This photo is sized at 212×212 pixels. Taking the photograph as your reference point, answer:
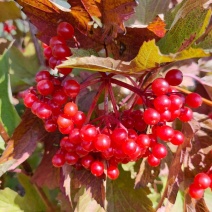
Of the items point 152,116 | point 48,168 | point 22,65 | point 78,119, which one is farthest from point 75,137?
point 22,65

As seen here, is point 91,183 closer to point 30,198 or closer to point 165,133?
point 165,133

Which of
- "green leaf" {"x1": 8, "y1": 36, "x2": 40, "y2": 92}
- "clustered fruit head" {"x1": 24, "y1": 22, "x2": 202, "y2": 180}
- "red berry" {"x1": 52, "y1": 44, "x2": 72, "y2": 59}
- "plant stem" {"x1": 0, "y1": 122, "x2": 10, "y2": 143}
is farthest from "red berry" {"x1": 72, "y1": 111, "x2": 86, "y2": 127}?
"green leaf" {"x1": 8, "y1": 36, "x2": 40, "y2": 92}

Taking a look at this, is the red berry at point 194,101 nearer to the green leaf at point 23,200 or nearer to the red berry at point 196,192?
the red berry at point 196,192

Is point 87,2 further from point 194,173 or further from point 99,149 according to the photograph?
point 194,173

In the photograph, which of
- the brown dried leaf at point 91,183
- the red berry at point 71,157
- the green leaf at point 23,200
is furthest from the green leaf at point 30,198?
the red berry at point 71,157

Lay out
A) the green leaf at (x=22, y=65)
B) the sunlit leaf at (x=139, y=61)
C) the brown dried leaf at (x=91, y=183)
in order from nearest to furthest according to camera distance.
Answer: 1. the sunlit leaf at (x=139, y=61)
2. the brown dried leaf at (x=91, y=183)
3. the green leaf at (x=22, y=65)

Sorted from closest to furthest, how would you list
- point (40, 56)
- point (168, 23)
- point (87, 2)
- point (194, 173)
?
point (87, 2) → point (168, 23) → point (194, 173) → point (40, 56)

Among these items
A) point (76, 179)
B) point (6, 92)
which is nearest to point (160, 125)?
point (76, 179)
